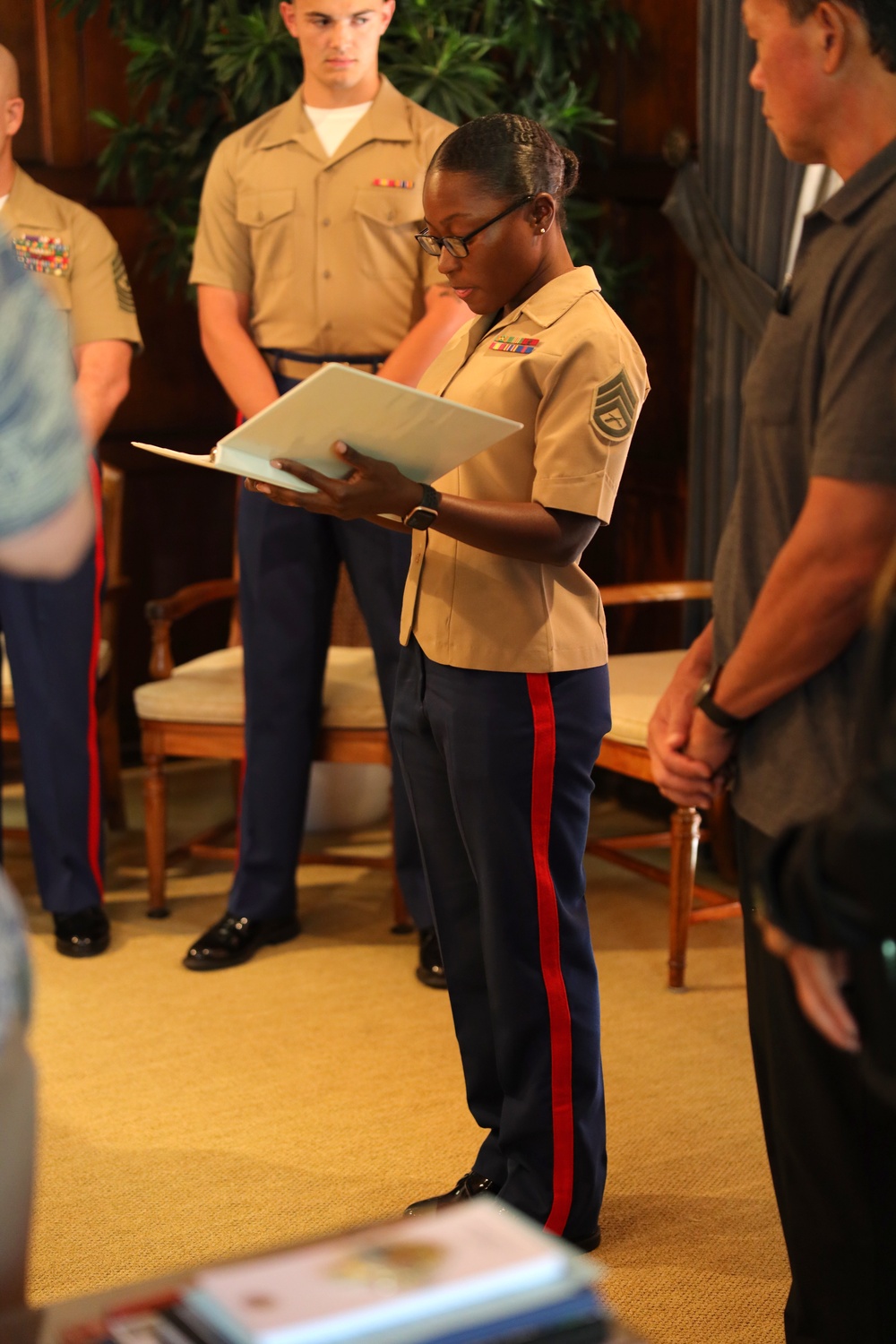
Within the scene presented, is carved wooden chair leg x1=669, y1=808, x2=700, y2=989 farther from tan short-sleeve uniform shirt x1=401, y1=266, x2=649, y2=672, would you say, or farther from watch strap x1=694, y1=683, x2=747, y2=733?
watch strap x1=694, y1=683, x2=747, y2=733

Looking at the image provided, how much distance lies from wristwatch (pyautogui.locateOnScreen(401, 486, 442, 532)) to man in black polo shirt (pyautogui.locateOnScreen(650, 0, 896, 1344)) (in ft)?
1.37

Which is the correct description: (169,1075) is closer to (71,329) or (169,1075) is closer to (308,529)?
(308,529)

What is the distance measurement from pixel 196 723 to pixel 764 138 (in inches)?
74.2

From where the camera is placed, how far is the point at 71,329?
10.5 feet

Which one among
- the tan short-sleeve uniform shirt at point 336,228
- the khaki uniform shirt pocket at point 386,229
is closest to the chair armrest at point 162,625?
the tan short-sleeve uniform shirt at point 336,228

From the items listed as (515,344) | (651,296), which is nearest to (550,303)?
(515,344)

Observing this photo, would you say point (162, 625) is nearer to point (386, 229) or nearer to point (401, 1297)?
point (386, 229)

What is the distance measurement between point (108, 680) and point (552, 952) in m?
2.07

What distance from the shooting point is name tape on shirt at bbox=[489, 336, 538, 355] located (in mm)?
1846

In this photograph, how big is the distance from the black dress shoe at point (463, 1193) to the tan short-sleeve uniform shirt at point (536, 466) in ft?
2.47

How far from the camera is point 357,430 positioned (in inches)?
68.9

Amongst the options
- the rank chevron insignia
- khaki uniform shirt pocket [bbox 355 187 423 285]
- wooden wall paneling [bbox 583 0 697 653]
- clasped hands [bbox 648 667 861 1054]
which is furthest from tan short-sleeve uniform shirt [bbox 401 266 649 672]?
wooden wall paneling [bbox 583 0 697 653]

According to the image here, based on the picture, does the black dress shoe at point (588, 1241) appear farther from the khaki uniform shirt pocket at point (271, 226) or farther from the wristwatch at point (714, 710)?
the khaki uniform shirt pocket at point (271, 226)

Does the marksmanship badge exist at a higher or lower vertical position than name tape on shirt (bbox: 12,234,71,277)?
lower
